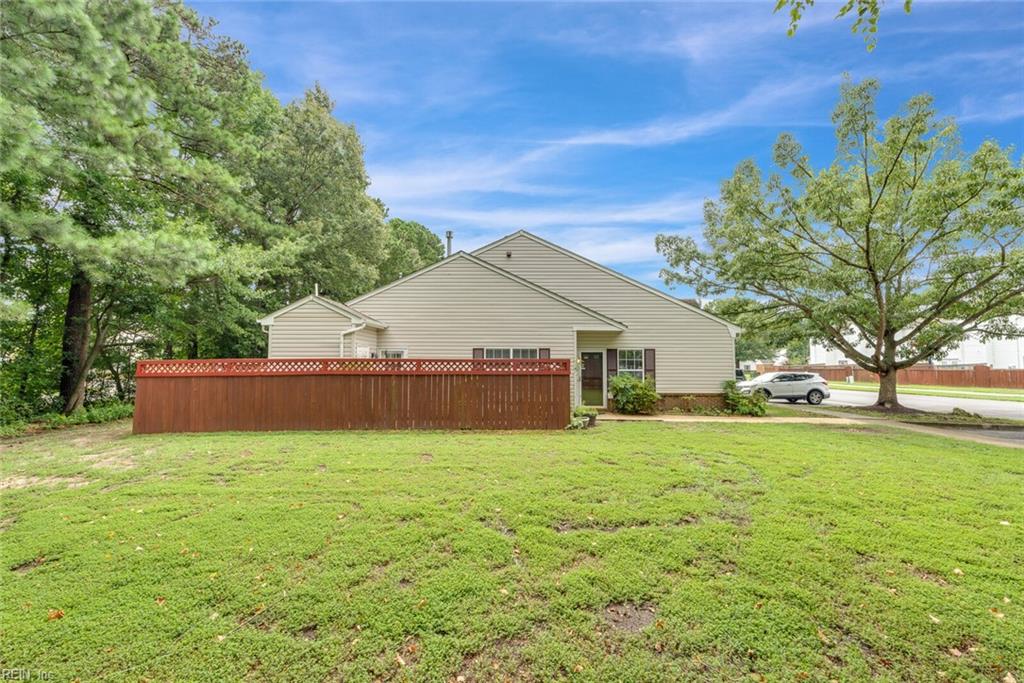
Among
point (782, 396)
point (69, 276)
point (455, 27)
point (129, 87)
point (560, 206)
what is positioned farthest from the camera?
point (560, 206)

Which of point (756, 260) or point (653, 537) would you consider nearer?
point (653, 537)

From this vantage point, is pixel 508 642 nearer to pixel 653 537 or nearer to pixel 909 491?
pixel 653 537

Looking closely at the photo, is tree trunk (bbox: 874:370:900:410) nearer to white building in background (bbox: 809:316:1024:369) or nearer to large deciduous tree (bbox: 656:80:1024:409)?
large deciduous tree (bbox: 656:80:1024:409)

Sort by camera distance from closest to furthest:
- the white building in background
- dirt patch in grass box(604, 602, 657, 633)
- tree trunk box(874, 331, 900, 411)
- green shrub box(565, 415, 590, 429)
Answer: dirt patch in grass box(604, 602, 657, 633), green shrub box(565, 415, 590, 429), tree trunk box(874, 331, 900, 411), the white building in background

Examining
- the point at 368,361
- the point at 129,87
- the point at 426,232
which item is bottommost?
the point at 368,361

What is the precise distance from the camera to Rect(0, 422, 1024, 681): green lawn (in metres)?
2.39

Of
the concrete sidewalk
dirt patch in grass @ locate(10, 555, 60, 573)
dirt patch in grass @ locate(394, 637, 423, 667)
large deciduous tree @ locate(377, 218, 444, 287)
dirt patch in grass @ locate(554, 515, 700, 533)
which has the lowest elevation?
the concrete sidewalk

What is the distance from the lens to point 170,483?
521 centimetres

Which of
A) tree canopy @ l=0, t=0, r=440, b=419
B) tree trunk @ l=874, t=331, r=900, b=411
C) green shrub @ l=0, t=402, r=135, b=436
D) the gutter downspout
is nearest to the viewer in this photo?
tree canopy @ l=0, t=0, r=440, b=419

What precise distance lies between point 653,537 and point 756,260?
15.2 metres

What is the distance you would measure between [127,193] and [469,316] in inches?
377

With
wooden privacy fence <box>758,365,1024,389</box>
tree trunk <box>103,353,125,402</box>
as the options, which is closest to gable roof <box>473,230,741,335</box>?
tree trunk <box>103,353,125,402</box>

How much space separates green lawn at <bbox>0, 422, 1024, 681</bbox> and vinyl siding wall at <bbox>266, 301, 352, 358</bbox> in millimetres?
5982

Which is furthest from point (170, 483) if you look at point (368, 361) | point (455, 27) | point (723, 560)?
point (455, 27)
